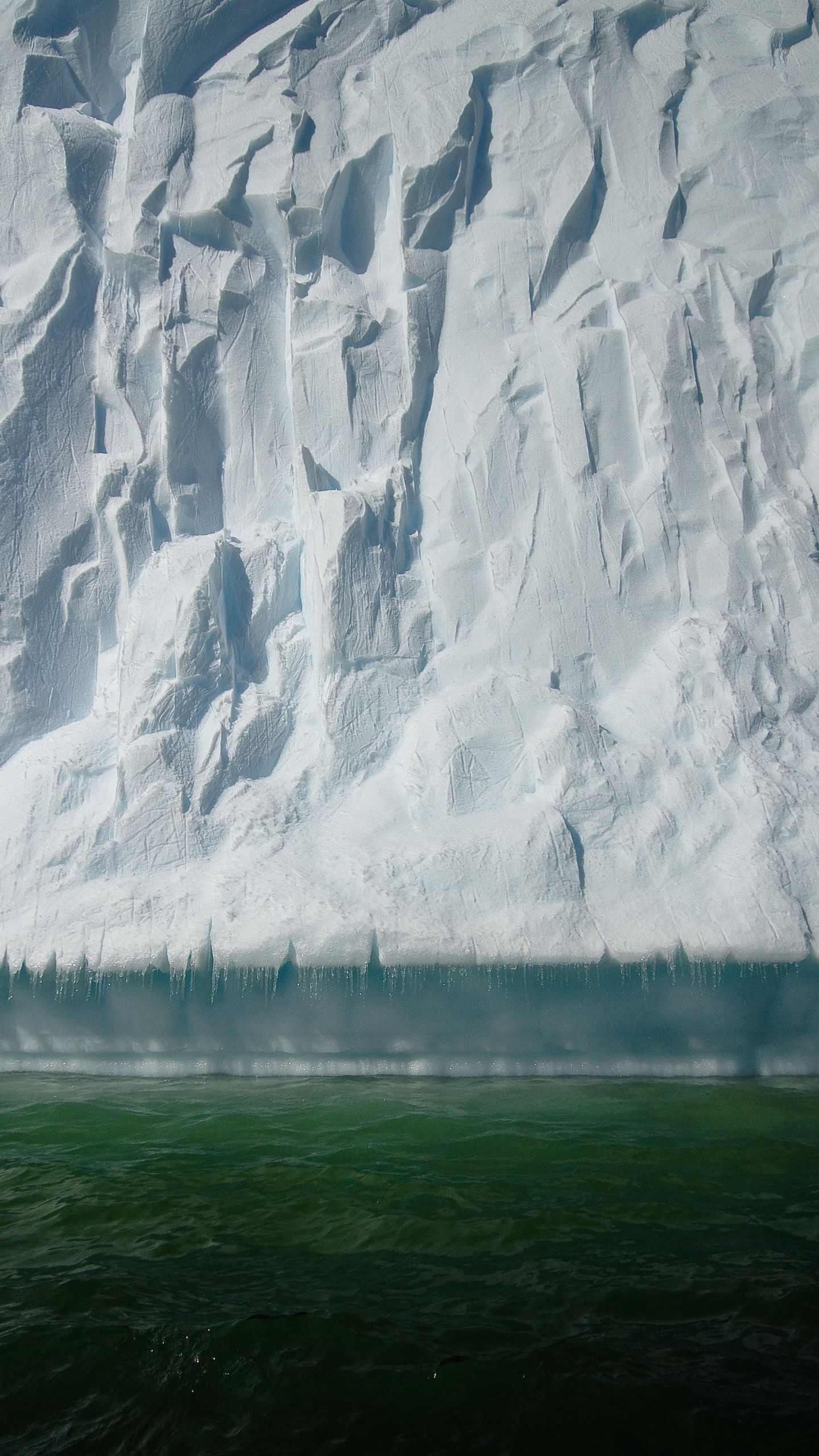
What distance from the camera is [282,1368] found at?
260 centimetres

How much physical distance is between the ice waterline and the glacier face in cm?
21

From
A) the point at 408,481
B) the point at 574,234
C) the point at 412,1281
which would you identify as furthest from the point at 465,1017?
the point at 574,234

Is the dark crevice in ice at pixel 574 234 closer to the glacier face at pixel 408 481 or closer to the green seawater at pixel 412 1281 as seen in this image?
the glacier face at pixel 408 481

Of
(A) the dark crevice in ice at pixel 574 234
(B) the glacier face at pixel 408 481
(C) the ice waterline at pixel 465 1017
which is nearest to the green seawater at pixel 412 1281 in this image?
(C) the ice waterline at pixel 465 1017

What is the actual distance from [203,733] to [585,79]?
27.0 ft

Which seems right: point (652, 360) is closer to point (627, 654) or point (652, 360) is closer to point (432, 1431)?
point (627, 654)

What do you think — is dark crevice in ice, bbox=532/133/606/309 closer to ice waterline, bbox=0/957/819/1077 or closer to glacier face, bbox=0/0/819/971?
glacier face, bbox=0/0/819/971

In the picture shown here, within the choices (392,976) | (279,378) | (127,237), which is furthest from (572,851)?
(127,237)

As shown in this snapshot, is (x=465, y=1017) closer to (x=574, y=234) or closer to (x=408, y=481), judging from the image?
(x=408, y=481)

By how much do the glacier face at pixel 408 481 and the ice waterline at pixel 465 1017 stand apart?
21 cm

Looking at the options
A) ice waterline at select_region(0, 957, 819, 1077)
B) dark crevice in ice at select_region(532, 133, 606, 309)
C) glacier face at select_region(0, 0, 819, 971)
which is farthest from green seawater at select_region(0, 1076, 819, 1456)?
dark crevice in ice at select_region(532, 133, 606, 309)

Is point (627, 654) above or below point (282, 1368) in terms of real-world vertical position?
above

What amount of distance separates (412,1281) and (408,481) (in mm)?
7398

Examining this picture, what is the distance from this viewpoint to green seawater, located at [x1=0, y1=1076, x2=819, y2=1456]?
2373mm
